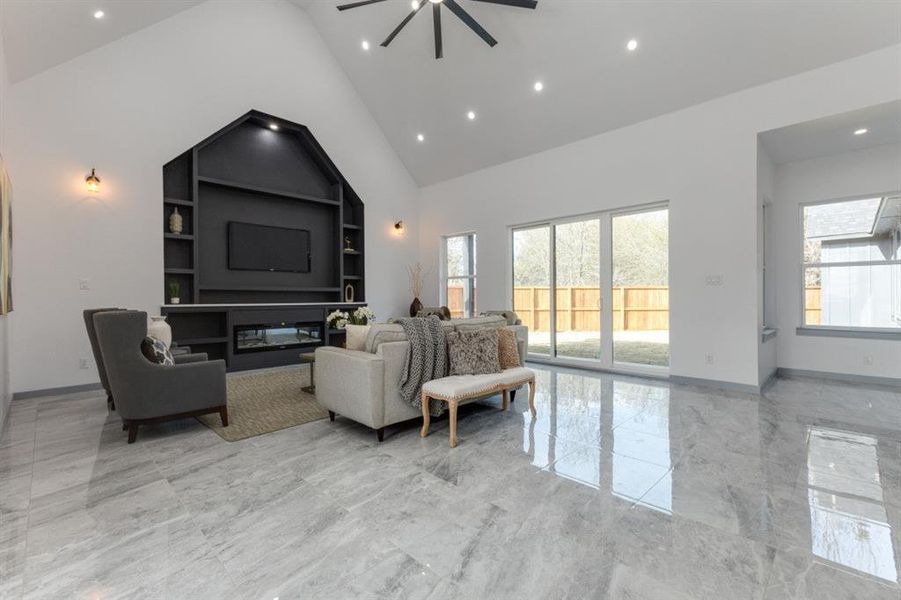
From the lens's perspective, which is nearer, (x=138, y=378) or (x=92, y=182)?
(x=138, y=378)

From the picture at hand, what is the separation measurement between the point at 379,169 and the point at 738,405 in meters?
6.59

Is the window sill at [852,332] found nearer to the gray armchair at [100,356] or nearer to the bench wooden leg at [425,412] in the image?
the bench wooden leg at [425,412]

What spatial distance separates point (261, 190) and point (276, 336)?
224cm

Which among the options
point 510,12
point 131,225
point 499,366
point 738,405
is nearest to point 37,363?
point 131,225

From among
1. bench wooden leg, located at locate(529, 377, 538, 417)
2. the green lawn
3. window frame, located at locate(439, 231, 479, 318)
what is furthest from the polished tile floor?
window frame, located at locate(439, 231, 479, 318)

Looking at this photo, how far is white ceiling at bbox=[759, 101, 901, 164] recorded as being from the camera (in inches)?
156

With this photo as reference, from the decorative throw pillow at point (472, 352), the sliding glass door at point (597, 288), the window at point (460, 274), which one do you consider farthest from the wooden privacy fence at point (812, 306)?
the window at point (460, 274)

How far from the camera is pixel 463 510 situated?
6.77 ft

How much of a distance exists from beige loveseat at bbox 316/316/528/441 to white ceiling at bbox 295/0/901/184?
3842 millimetres

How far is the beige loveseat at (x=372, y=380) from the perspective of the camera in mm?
2990

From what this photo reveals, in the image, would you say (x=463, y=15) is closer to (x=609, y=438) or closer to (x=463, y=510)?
(x=609, y=438)

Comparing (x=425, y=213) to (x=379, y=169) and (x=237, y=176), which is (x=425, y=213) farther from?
(x=237, y=176)

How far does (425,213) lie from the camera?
8.22 meters

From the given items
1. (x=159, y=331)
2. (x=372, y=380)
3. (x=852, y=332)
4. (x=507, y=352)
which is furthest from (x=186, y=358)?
(x=852, y=332)
